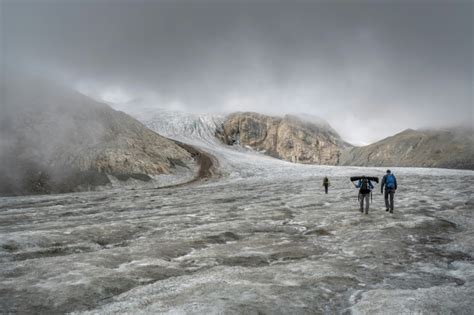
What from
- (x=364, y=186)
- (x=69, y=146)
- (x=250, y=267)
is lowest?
(x=250, y=267)

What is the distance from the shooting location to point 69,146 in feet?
288

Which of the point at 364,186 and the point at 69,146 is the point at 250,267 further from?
the point at 69,146

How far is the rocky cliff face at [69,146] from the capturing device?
73375 millimetres

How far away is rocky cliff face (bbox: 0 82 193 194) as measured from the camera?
73.4m

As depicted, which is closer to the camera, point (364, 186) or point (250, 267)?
point (250, 267)

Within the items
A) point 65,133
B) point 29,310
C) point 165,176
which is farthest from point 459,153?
point 29,310

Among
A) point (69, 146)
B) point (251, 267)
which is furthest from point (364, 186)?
point (69, 146)

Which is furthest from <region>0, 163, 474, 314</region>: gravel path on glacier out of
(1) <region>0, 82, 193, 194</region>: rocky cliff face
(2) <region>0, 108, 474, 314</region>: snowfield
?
(1) <region>0, 82, 193, 194</region>: rocky cliff face

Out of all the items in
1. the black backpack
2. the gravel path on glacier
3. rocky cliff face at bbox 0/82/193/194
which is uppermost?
rocky cliff face at bbox 0/82/193/194

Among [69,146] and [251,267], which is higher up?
[69,146]

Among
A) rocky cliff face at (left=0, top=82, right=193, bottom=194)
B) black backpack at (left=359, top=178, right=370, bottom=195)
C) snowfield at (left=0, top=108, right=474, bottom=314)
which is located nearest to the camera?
snowfield at (left=0, top=108, right=474, bottom=314)

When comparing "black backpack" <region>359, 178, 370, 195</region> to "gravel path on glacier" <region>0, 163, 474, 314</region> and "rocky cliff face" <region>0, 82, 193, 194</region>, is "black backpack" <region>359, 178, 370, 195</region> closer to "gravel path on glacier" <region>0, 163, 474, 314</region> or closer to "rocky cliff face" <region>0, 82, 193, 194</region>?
"gravel path on glacier" <region>0, 163, 474, 314</region>

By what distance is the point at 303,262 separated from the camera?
1366 centimetres

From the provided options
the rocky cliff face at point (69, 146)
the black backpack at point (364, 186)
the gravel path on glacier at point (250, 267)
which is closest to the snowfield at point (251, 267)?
the gravel path on glacier at point (250, 267)
